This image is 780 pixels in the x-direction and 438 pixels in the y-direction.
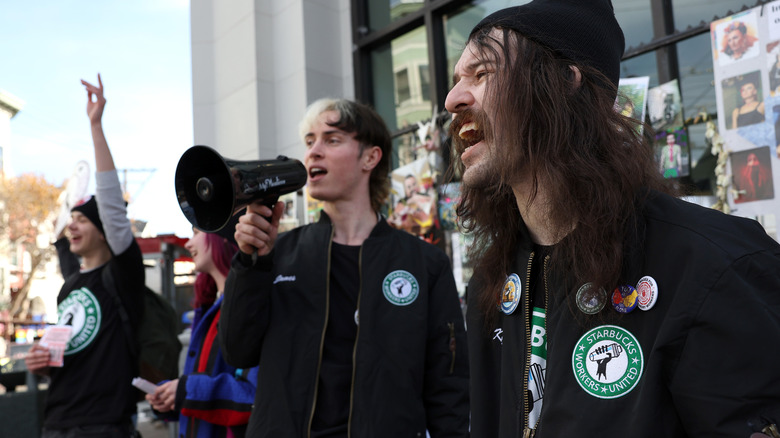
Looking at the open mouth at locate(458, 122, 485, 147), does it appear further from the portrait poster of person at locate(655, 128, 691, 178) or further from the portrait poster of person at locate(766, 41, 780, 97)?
the portrait poster of person at locate(655, 128, 691, 178)

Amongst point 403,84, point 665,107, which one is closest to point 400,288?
point 665,107

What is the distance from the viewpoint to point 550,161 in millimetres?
1345

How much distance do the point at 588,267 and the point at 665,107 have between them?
3270mm

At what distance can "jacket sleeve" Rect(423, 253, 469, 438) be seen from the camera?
8.10 ft

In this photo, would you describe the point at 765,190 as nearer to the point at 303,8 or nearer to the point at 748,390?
the point at 748,390

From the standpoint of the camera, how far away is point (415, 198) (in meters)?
6.04

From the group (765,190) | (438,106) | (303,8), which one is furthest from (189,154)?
(303,8)

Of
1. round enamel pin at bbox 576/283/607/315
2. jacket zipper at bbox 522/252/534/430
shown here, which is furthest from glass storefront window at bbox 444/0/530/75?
round enamel pin at bbox 576/283/607/315

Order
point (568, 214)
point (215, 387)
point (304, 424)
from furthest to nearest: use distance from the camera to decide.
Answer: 1. point (215, 387)
2. point (304, 424)
3. point (568, 214)

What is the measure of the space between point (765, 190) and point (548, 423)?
285cm

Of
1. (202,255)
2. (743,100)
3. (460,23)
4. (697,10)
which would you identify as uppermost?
(460,23)

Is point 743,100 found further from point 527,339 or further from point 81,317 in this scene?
point 81,317

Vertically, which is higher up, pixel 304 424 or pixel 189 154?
pixel 189 154

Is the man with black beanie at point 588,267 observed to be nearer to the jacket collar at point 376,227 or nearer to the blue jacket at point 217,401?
the jacket collar at point 376,227
